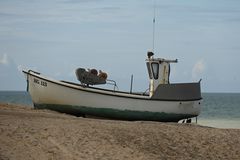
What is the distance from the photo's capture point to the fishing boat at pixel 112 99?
2245 centimetres

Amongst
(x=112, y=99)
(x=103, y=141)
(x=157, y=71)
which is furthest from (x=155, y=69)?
(x=103, y=141)

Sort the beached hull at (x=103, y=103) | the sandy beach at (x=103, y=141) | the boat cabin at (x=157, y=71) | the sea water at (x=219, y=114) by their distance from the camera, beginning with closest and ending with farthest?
1. the sandy beach at (x=103, y=141)
2. the beached hull at (x=103, y=103)
3. the boat cabin at (x=157, y=71)
4. the sea water at (x=219, y=114)

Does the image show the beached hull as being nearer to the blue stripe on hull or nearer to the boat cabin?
the blue stripe on hull

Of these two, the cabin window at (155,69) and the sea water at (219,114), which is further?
the sea water at (219,114)

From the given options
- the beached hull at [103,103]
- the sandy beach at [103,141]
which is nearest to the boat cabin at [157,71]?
the beached hull at [103,103]

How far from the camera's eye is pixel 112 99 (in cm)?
2241

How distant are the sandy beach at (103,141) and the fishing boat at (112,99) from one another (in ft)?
Answer: 19.4

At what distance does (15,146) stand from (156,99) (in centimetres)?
1051

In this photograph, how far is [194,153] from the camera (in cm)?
1408

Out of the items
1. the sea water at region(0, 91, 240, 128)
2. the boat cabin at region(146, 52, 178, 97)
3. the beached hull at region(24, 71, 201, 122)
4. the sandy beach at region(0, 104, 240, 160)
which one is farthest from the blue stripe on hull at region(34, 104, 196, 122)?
the sea water at region(0, 91, 240, 128)

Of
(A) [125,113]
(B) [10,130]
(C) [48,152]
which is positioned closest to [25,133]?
(B) [10,130]

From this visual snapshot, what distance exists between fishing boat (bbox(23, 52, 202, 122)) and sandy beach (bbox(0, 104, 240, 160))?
5.93m

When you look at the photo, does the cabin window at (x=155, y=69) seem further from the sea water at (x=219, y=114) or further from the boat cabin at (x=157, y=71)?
the sea water at (x=219, y=114)

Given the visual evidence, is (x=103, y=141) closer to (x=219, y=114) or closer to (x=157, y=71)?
(x=157, y=71)
